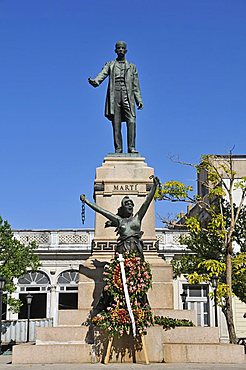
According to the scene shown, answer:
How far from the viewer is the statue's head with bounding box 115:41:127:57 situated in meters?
16.2

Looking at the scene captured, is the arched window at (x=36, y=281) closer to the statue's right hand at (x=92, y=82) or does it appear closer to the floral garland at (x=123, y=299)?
the statue's right hand at (x=92, y=82)

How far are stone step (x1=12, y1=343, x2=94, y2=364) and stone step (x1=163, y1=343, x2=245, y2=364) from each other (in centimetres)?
155

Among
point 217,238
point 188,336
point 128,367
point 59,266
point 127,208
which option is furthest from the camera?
point 59,266

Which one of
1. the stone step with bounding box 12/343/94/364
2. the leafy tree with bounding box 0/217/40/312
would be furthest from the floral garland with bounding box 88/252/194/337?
the leafy tree with bounding box 0/217/40/312

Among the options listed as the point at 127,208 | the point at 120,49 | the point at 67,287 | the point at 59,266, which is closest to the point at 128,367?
the point at 127,208

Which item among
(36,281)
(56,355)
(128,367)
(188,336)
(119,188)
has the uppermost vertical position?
(119,188)

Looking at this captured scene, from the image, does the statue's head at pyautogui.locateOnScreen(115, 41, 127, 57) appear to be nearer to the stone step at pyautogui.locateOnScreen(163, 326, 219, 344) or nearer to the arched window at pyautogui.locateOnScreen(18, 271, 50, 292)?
the stone step at pyautogui.locateOnScreen(163, 326, 219, 344)

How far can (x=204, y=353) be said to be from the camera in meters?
11.6

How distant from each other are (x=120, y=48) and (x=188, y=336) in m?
7.83

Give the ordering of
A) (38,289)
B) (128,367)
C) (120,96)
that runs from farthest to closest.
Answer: (38,289) → (120,96) → (128,367)

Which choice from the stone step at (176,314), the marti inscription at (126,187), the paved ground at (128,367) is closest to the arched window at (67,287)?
the marti inscription at (126,187)

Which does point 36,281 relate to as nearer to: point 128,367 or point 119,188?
point 119,188

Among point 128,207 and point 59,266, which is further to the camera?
point 59,266

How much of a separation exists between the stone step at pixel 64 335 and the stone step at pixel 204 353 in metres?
1.77
